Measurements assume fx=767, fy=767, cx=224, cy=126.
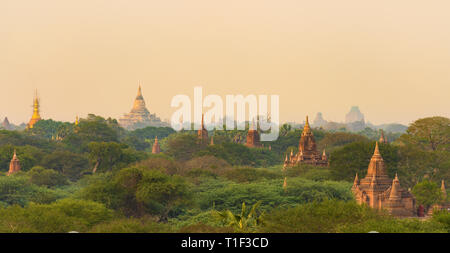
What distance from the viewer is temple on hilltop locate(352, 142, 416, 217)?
193 feet

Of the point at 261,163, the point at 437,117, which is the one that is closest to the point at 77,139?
the point at 261,163

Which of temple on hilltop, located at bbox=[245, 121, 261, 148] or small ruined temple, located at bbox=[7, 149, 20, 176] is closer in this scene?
small ruined temple, located at bbox=[7, 149, 20, 176]

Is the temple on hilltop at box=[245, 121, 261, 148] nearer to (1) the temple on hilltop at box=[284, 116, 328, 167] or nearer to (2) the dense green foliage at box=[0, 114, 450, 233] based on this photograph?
(2) the dense green foliage at box=[0, 114, 450, 233]

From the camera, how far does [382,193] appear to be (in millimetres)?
61062

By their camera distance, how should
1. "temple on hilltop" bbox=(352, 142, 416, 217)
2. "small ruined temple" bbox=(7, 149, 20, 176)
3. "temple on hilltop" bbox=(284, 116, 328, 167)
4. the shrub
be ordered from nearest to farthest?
"temple on hilltop" bbox=(352, 142, 416, 217) < the shrub < "small ruined temple" bbox=(7, 149, 20, 176) < "temple on hilltop" bbox=(284, 116, 328, 167)

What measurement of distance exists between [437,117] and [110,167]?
37.7m

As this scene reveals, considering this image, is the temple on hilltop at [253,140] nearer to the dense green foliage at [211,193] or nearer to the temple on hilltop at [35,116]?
the dense green foliage at [211,193]

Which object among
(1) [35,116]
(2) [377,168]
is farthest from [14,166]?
(1) [35,116]

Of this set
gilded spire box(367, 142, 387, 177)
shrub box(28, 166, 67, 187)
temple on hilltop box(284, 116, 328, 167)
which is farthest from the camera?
temple on hilltop box(284, 116, 328, 167)

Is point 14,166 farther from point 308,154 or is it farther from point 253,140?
point 253,140

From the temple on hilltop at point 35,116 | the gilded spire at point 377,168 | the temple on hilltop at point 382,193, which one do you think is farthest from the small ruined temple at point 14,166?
the temple on hilltop at point 35,116

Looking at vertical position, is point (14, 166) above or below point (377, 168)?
below

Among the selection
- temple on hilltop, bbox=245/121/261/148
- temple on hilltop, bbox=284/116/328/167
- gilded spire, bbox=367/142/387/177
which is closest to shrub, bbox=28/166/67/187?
temple on hilltop, bbox=284/116/328/167
